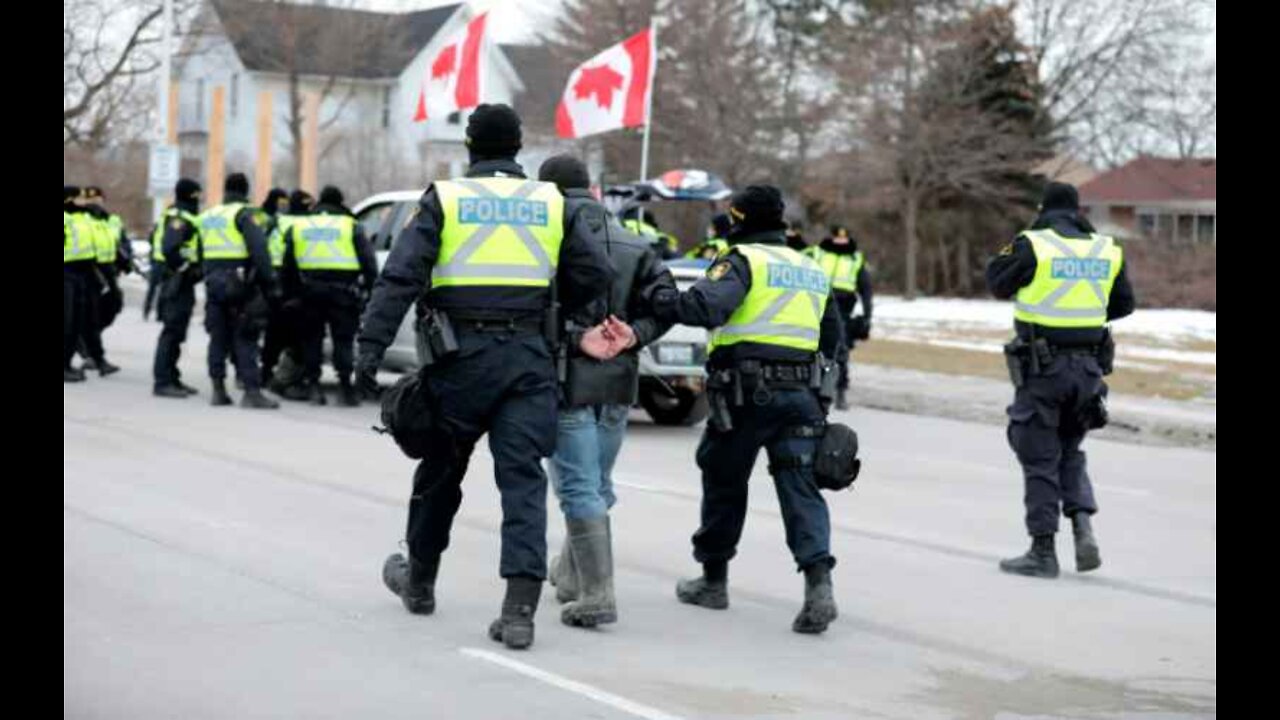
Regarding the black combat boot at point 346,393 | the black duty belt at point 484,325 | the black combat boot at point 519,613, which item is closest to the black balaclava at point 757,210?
the black duty belt at point 484,325

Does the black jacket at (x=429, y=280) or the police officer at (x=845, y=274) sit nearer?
the black jacket at (x=429, y=280)

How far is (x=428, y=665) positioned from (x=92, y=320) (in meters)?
13.2

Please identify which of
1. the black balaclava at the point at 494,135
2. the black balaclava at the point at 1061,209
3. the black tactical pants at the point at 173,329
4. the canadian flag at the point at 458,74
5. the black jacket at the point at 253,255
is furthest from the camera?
the canadian flag at the point at 458,74

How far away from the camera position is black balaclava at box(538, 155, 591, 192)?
8.58 meters

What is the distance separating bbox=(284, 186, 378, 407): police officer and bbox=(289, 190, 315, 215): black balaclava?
0.40 feet

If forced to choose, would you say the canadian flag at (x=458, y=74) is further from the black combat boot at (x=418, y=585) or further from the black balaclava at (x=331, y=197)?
the black combat boot at (x=418, y=585)

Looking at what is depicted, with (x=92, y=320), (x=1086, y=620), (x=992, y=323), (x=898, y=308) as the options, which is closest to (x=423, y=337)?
(x=1086, y=620)

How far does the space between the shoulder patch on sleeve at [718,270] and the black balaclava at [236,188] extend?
9168 mm

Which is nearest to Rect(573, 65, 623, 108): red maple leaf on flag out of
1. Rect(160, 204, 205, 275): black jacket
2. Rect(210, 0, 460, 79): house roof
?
Rect(160, 204, 205, 275): black jacket

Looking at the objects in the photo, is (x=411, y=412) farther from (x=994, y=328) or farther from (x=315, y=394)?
(x=994, y=328)

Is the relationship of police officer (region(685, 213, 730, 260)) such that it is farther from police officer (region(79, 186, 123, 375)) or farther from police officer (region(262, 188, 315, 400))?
police officer (region(79, 186, 123, 375))

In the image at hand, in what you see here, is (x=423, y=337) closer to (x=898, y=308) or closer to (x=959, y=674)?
(x=959, y=674)

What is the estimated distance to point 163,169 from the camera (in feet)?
106

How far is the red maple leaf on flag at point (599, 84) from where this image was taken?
23.6 m
